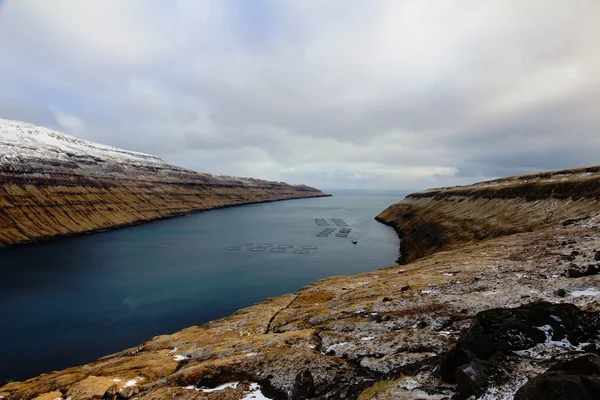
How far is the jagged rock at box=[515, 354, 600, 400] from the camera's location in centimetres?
1039

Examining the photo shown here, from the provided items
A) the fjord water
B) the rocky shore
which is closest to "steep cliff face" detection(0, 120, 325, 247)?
the fjord water

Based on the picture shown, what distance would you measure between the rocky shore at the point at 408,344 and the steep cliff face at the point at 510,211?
15798mm

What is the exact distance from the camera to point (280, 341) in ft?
90.7

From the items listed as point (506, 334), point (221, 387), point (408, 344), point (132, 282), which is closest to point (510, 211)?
point (408, 344)

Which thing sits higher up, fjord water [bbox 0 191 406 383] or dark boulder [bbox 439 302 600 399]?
dark boulder [bbox 439 302 600 399]

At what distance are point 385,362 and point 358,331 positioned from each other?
780 cm

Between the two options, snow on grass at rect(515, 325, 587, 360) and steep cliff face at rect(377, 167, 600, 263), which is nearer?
snow on grass at rect(515, 325, 587, 360)

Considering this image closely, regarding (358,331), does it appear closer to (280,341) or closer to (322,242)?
(280,341)

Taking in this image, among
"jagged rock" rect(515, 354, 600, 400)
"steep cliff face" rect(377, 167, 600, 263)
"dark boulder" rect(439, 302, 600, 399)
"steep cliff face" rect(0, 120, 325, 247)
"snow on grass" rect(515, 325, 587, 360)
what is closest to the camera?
"jagged rock" rect(515, 354, 600, 400)

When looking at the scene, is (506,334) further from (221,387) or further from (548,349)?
(221,387)

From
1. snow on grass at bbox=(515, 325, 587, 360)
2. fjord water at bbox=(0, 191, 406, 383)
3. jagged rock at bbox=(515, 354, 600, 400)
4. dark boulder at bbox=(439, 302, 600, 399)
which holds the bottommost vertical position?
fjord water at bbox=(0, 191, 406, 383)

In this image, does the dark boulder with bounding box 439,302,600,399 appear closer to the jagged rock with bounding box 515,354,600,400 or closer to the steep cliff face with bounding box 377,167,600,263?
the jagged rock with bounding box 515,354,600,400

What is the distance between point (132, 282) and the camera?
75125 mm

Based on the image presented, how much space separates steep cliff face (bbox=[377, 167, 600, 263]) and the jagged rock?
57406 mm
